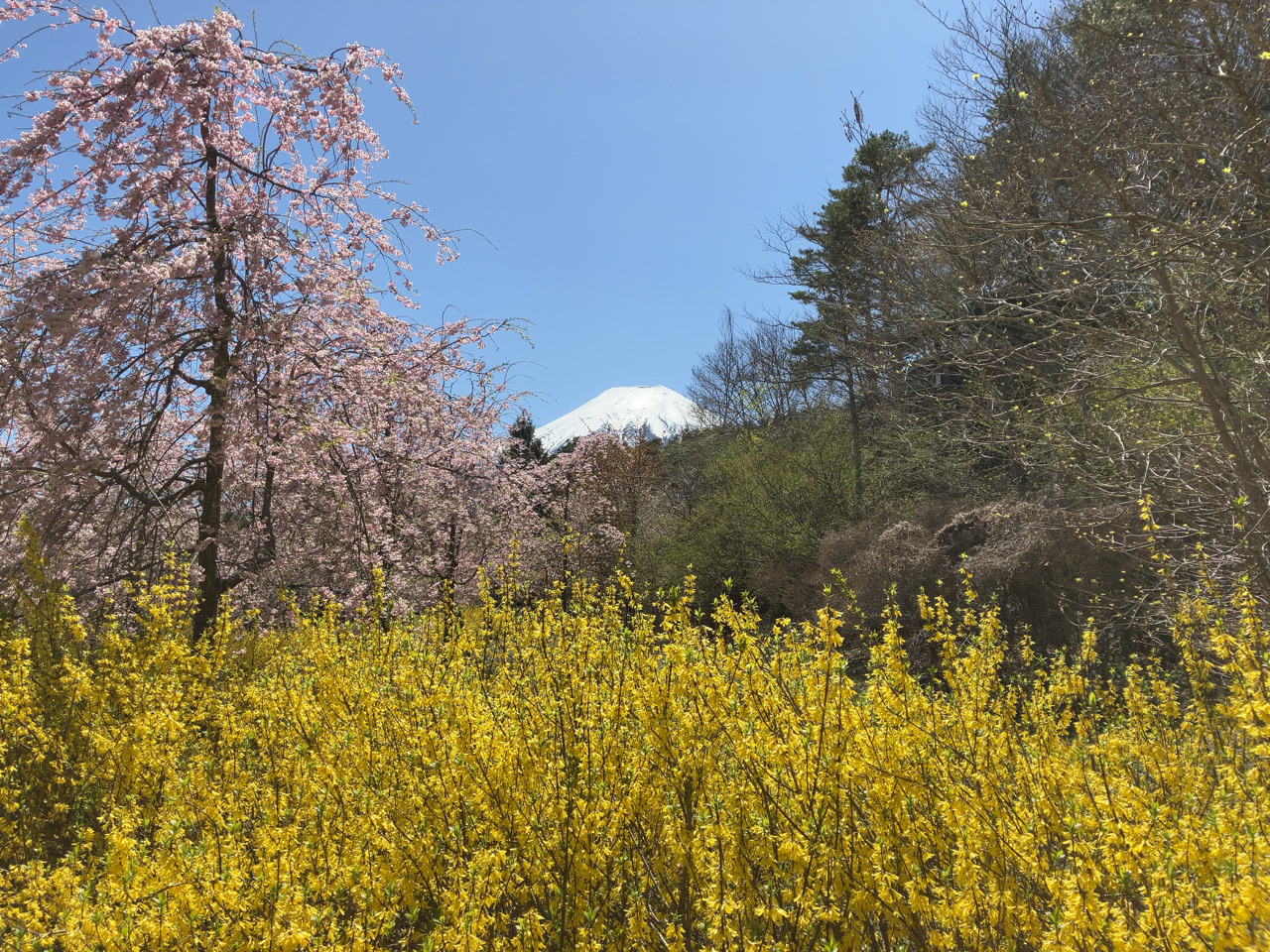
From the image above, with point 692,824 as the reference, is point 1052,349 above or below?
above

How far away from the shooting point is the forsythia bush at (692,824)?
6.88ft

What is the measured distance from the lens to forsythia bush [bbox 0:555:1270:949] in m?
2.10

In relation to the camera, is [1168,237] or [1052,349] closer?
[1168,237]

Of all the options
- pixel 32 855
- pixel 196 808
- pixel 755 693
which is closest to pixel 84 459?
pixel 32 855

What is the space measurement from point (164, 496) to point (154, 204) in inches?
94.6

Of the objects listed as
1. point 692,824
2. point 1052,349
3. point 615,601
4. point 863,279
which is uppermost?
point 863,279

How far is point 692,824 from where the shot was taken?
2.47m

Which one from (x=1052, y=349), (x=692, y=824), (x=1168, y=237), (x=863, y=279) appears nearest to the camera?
(x=692, y=824)

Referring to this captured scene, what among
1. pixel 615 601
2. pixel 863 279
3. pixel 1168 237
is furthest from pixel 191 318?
pixel 863 279

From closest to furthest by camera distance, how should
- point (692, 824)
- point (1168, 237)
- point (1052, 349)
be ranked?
point (692, 824)
point (1168, 237)
point (1052, 349)

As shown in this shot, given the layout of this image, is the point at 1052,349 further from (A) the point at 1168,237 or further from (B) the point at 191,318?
(B) the point at 191,318

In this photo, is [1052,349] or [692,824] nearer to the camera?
[692,824]

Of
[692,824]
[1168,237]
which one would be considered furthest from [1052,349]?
[692,824]

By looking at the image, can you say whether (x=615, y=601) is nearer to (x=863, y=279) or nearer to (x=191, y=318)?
(x=191, y=318)
